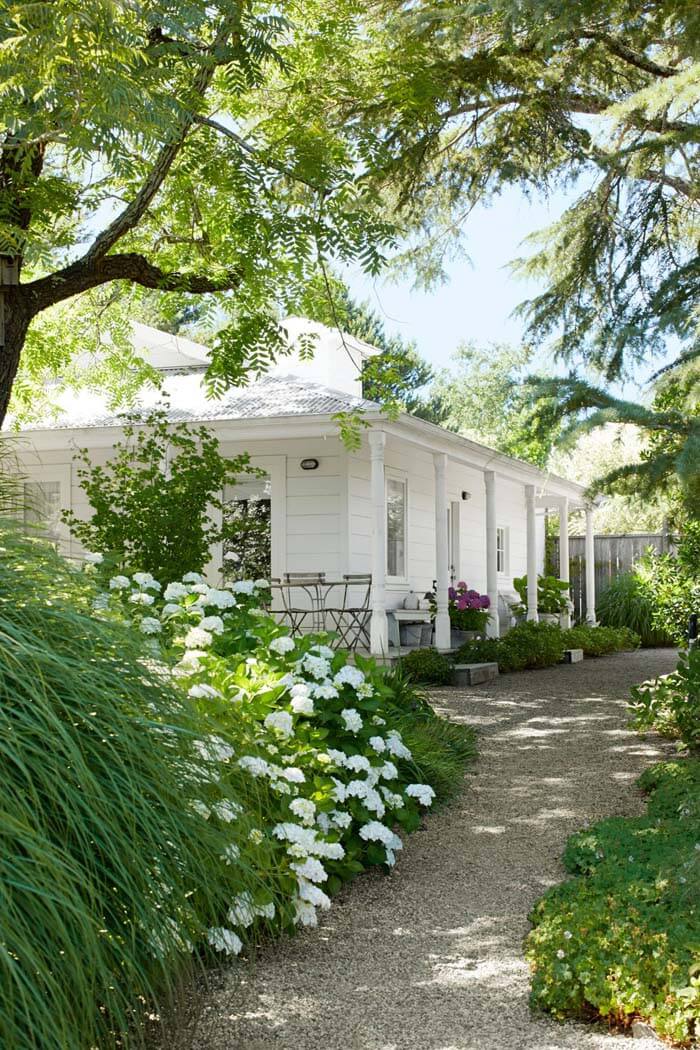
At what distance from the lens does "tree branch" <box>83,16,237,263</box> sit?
6.74 m

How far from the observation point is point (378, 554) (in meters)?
11.5

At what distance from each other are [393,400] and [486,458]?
536 cm

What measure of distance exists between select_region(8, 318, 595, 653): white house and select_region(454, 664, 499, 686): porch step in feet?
2.51

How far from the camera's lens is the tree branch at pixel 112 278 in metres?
7.84

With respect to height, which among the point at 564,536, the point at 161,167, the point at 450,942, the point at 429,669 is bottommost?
the point at 450,942

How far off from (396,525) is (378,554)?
9.82 feet

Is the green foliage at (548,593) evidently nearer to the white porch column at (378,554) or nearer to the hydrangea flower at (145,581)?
the white porch column at (378,554)

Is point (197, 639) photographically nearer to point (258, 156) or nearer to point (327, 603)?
point (258, 156)

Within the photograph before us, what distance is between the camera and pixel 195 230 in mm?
9852

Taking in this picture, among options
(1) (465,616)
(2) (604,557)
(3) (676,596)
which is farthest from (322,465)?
(2) (604,557)

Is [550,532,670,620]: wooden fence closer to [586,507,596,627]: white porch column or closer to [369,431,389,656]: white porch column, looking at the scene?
[586,507,596,627]: white porch column

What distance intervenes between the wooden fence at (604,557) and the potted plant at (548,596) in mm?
3300

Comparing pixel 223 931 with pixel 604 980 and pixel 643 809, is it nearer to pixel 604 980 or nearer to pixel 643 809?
pixel 604 980

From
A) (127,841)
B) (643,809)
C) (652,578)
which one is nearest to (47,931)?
(127,841)
